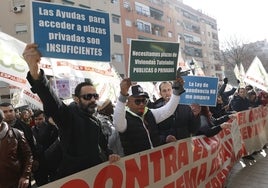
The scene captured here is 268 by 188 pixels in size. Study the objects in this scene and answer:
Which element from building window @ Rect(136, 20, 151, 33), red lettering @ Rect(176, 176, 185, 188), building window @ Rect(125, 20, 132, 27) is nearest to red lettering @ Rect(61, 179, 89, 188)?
red lettering @ Rect(176, 176, 185, 188)

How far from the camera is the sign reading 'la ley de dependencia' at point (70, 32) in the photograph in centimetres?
362

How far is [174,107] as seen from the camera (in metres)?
4.68

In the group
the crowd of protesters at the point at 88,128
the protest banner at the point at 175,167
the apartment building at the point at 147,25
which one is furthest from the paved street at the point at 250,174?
the apartment building at the point at 147,25

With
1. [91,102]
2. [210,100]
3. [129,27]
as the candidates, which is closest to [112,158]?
[91,102]

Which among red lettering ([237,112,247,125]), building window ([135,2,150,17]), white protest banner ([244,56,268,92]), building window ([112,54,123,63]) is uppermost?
building window ([135,2,150,17])

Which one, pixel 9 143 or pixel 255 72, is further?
pixel 255 72

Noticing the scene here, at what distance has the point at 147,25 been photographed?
52375 millimetres

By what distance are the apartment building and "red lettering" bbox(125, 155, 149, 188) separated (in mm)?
16148

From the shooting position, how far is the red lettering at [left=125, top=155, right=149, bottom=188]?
3790mm

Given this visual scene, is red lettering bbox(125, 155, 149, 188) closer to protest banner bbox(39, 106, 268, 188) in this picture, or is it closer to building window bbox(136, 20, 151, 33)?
protest banner bbox(39, 106, 268, 188)

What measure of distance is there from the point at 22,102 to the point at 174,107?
5.52m

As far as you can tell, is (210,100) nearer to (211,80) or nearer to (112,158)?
(211,80)

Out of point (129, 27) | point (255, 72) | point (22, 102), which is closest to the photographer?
point (22, 102)

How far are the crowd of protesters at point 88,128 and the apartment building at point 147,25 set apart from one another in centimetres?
1504
